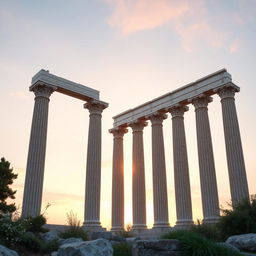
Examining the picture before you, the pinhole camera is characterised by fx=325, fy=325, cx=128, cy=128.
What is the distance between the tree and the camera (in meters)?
46.9

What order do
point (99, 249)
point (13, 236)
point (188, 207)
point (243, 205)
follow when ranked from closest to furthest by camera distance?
point (99, 249), point (13, 236), point (243, 205), point (188, 207)

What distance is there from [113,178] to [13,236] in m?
45.7

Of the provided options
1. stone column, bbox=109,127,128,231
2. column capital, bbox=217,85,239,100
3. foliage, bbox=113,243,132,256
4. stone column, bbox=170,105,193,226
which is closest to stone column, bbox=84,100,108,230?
stone column, bbox=109,127,128,231

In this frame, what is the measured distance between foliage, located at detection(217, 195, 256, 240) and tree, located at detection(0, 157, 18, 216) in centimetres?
2937

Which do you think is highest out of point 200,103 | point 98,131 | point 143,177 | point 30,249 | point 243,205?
point 200,103

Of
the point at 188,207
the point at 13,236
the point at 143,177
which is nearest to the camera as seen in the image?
the point at 13,236

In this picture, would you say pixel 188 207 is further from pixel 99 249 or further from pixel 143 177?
pixel 99 249

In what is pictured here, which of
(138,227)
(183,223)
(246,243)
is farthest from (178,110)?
(246,243)

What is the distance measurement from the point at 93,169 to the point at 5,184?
58.3 ft

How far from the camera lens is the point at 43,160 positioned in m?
55.2

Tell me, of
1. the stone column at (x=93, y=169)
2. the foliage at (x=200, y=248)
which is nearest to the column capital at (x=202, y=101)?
the stone column at (x=93, y=169)

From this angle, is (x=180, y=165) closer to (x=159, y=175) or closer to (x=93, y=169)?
(x=159, y=175)

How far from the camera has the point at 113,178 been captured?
75625 millimetres

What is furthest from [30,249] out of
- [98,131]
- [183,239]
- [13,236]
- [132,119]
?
[132,119]
